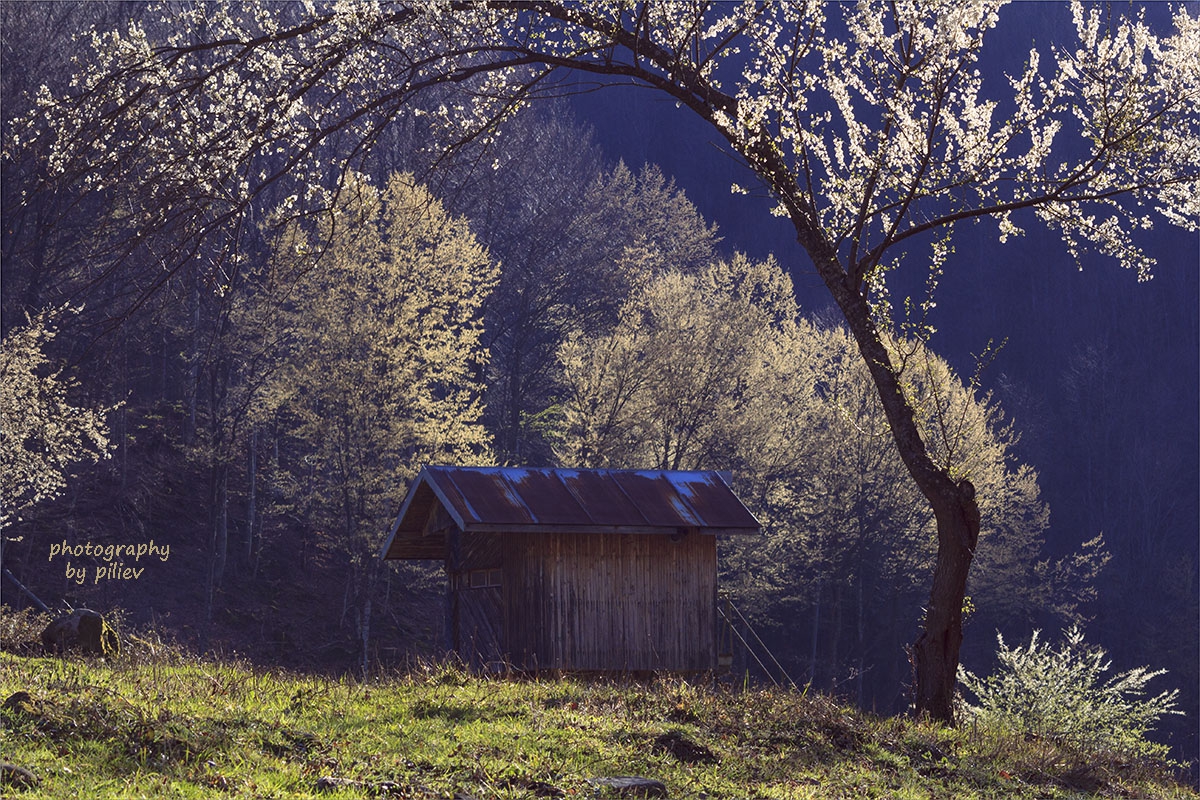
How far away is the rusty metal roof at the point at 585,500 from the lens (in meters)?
15.9

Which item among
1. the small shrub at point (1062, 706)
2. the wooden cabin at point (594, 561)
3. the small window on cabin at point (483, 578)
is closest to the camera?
the small shrub at point (1062, 706)

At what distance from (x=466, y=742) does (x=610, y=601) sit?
9.49 m

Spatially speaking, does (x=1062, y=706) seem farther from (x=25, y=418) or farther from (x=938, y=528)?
(x=25, y=418)

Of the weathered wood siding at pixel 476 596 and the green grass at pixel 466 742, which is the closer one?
the green grass at pixel 466 742

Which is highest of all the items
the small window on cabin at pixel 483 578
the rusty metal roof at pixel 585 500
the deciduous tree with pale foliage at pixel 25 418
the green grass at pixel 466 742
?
the deciduous tree with pale foliage at pixel 25 418

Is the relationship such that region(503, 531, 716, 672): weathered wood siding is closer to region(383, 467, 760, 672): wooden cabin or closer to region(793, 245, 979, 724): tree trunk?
region(383, 467, 760, 672): wooden cabin

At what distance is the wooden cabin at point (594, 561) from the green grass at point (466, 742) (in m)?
5.23

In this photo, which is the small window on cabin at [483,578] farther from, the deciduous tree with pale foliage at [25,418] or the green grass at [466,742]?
the deciduous tree with pale foliage at [25,418]

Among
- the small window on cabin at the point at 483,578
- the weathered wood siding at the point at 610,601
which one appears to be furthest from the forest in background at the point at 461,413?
the weathered wood siding at the point at 610,601

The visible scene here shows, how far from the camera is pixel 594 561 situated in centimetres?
1688

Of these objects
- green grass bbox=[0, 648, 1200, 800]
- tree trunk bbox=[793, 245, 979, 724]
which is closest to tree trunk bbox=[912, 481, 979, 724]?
tree trunk bbox=[793, 245, 979, 724]

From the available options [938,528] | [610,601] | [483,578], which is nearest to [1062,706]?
[938,528]

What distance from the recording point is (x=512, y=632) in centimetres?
1689

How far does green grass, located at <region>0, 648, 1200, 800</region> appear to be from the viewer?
6267 millimetres
